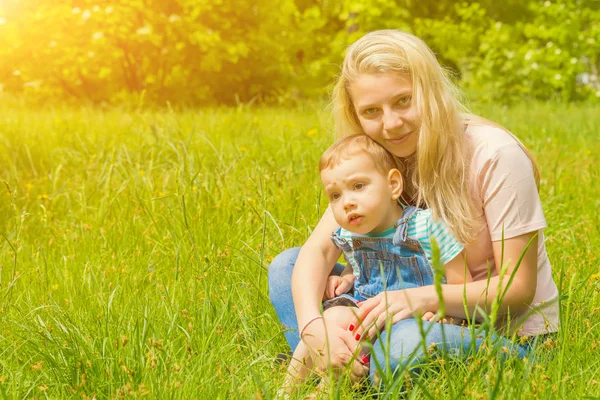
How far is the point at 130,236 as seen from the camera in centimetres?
308

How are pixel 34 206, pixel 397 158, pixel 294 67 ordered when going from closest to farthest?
pixel 397 158 → pixel 34 206 → pixel 294 67

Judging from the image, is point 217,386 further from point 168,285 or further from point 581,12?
point 581,12

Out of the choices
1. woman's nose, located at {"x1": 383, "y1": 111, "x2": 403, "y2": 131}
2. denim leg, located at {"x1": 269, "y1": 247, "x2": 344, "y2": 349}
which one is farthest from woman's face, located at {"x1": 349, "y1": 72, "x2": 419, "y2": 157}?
denim leg, located at {"x1": 269, "y1": 247, "x2": 344, "y2": 349}

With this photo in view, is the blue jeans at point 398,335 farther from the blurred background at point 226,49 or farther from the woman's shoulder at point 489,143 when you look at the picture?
→ the blurred background at point 226,49

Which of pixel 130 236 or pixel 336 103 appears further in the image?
pixel 130 236

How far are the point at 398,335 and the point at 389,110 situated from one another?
692 millimetres

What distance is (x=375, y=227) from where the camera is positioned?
2.26 m

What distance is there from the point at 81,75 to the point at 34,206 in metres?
5.58

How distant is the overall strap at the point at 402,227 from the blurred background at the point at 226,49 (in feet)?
16.1

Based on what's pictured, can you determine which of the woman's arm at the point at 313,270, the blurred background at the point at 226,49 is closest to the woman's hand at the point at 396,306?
the woman's arm at the point at 313,270

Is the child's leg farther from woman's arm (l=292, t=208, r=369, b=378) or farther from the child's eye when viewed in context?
the child's eye

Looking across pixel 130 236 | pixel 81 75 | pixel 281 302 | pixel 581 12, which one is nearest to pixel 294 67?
pixel 81 75

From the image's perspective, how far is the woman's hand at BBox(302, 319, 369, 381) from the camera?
6.64 feet

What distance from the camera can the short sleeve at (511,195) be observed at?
2041 millimetres
